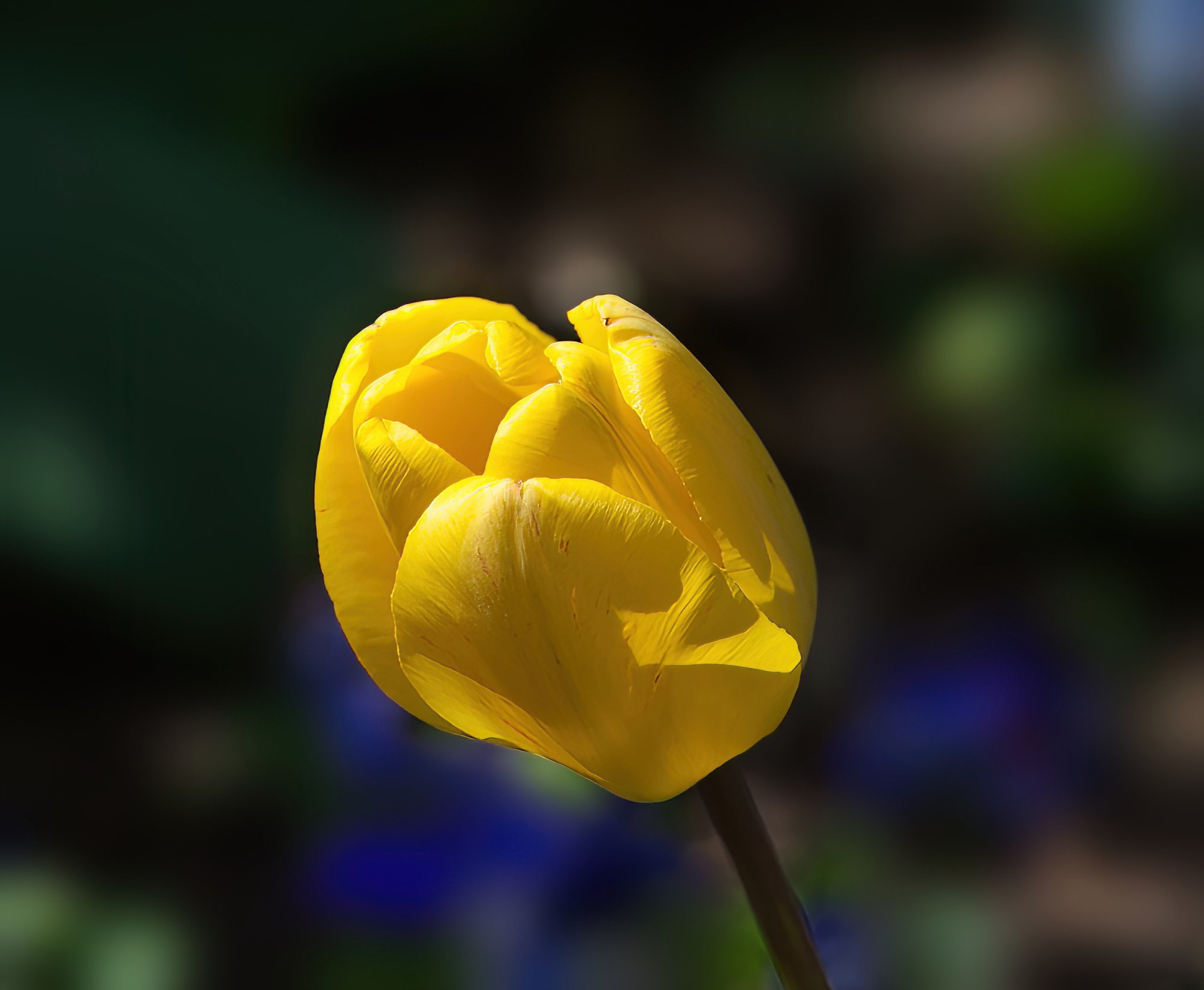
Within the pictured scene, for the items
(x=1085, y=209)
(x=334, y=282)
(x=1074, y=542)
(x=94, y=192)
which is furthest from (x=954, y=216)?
(x=94, y=192)

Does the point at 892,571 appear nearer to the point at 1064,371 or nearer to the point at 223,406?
the point at 1064,371

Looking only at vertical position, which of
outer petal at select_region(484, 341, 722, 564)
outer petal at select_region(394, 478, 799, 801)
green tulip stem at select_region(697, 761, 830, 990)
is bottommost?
green tulip stem at select_region(697, 761, 830, 990)

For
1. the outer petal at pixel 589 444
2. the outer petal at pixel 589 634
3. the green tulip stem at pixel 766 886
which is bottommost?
the green tulip stem at pixel 766 886

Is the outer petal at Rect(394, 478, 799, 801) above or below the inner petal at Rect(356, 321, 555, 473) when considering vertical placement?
below
